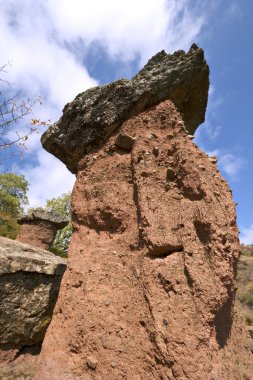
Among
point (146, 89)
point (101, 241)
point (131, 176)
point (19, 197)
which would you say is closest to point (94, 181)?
point (131, 176)

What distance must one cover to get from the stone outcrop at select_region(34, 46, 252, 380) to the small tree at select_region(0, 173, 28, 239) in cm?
1794

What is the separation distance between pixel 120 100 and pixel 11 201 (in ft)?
86.2

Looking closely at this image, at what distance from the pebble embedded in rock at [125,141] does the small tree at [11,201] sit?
18.0 metres

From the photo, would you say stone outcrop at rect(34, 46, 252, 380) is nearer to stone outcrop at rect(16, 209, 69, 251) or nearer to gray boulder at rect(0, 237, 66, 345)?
gray boulder at rect(0, 237, 66, 345)

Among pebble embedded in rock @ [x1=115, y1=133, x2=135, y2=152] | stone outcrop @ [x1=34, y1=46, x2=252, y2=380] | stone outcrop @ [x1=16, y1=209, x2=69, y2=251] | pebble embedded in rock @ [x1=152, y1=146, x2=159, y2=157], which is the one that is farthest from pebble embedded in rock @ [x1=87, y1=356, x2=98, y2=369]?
stone outcrop @ [x1=16, y1=209, x2=69, y2=251]

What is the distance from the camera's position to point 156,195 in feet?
12.1

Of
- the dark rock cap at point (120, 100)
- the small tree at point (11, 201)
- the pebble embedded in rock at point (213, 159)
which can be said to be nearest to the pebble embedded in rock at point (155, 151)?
the pebble embedded in rock at point (213, 159)

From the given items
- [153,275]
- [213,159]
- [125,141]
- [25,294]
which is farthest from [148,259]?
[25,294]

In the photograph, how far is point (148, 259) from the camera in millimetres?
3367

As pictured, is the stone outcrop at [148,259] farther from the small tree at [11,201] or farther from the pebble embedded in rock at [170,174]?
the small tree at [11,201]

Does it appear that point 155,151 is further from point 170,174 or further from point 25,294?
point 25,294

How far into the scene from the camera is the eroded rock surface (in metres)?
2.87

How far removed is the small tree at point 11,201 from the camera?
23.2 metres

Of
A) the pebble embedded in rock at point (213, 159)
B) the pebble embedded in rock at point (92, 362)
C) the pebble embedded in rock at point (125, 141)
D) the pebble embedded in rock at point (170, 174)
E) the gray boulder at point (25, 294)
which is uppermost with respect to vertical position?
the pebble embedded in rock at point (125, 141)
